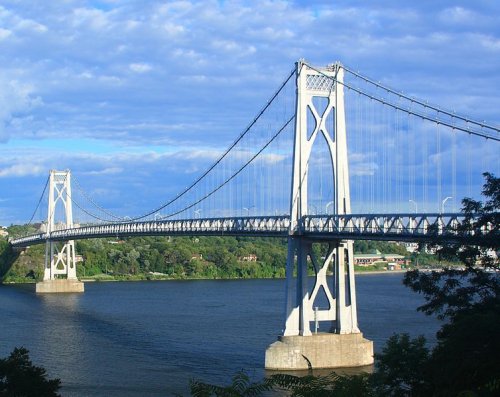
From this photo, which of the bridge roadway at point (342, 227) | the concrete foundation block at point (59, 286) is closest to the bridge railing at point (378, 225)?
the bridge roadway at point (342, 227)

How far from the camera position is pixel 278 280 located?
77812mm

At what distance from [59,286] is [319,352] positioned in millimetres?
41796

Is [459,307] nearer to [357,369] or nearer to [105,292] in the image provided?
[357,369]

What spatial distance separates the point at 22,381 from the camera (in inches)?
707

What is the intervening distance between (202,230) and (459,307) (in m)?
24.9

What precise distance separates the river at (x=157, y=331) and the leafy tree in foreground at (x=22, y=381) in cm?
576

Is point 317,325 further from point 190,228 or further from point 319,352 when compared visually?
point 190,228

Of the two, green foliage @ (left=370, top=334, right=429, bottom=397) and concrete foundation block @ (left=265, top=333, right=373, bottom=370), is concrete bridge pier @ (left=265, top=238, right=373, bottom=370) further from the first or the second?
green foliage @ (left=370, top=334, right=429, bottom=397)

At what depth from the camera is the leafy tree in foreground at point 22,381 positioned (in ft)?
58.2

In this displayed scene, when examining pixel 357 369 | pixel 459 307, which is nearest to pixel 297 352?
pixel 357 369

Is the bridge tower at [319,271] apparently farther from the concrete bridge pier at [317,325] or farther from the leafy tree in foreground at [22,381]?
the leafy tree in foreground at [22,381]

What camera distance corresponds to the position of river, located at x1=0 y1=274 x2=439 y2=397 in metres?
26.9

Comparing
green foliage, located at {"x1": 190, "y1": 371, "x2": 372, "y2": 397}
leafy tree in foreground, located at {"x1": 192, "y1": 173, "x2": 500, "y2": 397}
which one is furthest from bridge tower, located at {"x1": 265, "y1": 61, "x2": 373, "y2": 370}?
green foliage, located at {"x1": 190, "y1": 371, "x2": 372, "y2": 397}

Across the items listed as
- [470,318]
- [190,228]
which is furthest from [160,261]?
[470,318]
